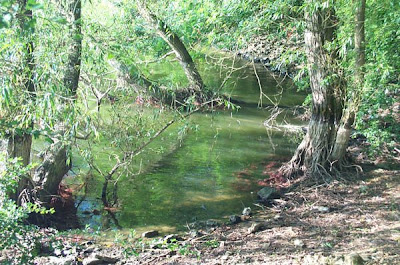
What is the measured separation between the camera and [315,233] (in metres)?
6.23

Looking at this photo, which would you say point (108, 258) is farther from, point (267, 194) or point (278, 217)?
point (267, 194)

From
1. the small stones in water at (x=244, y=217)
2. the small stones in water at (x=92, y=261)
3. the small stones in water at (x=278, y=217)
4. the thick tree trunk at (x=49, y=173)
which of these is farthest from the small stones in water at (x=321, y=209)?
the thick tree trunk at (x=49, y=173)

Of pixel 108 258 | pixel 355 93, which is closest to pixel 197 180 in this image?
pixel 355 93

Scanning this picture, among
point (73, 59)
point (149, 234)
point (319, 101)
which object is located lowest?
point (149, 234)

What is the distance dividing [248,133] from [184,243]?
750 cm

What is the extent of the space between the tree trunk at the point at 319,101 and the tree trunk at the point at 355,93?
0.59 ft

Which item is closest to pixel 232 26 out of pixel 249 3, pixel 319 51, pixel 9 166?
pixel 249 3

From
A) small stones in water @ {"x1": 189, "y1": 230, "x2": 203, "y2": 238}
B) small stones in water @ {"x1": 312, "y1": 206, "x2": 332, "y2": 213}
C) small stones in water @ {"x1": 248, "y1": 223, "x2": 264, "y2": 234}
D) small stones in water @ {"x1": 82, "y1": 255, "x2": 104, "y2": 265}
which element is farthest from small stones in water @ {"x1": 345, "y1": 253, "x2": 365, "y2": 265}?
small stones in water @ {"x1": 82, "y1": 255, "x2": 104, "y2": 265}

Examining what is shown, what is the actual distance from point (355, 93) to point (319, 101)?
76cm

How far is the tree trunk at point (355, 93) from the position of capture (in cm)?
751

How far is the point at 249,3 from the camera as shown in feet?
28.2

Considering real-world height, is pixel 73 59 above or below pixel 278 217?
above

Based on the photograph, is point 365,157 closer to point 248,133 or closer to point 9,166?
point 248,133

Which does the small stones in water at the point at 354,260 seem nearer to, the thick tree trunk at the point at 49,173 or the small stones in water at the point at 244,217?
the small stones in water at the point at 244,217
